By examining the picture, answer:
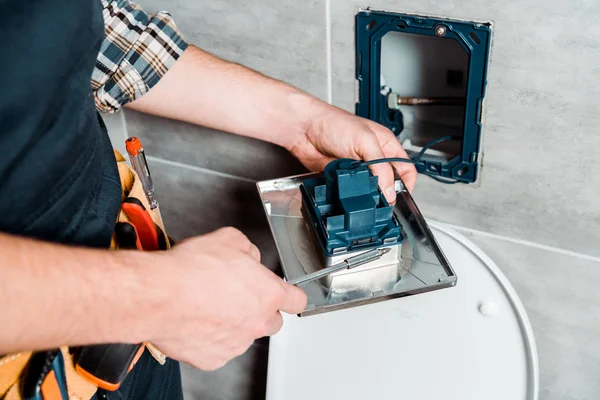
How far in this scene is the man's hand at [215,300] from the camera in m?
0.49

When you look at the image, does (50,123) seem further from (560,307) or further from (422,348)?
(560,307)

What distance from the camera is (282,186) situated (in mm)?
761

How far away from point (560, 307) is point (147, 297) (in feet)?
1.99

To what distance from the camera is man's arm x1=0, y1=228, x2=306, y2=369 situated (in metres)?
0.41

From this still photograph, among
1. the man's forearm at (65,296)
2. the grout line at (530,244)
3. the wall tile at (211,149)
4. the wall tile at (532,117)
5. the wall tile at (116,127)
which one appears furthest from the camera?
the wall tile at (116,127)

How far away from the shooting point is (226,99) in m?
0.74

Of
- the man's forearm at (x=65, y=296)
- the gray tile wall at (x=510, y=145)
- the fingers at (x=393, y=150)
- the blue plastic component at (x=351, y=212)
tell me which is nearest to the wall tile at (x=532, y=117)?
the gray tile wall at (x=510, y=145)

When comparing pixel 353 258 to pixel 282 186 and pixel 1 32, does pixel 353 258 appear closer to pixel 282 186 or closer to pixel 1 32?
pixel 282 186

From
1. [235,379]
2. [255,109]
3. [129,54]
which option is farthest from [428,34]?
[235,379]

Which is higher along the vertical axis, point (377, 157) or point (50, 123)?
point (50, 123)

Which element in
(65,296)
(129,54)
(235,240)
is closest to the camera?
(65,296)

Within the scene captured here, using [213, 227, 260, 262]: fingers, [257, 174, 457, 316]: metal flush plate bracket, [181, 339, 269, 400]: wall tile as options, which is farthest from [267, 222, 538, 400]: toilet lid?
[181, 339, 269, 400]: wall tile

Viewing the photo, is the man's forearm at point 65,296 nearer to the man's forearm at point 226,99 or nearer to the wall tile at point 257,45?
the man's forearm at point 226,99

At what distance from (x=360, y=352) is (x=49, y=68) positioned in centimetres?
47
